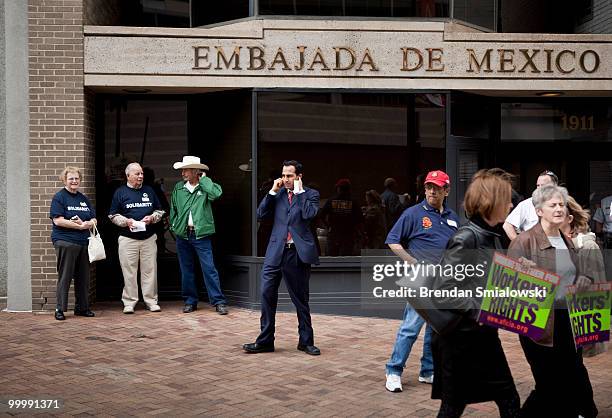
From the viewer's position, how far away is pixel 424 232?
21.0ft

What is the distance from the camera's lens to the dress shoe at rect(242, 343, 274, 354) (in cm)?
764

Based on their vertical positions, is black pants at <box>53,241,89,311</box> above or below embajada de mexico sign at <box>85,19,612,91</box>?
below

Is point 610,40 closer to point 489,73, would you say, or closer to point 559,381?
point 489,73

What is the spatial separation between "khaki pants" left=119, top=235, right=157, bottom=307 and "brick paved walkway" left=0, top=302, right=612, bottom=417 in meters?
0.40

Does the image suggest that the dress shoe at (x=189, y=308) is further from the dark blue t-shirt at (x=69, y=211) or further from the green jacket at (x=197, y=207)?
the dark blue t-shirt at (x=69, y=211)

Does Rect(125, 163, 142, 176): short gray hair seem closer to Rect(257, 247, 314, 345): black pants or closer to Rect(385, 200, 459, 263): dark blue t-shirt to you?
Rect(257, 247, 314, 345): black pants

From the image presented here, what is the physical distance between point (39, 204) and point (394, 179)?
14.4 ft

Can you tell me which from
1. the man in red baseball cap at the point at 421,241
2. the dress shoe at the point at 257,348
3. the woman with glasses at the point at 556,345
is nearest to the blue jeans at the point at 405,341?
the man in red baseball cap at the point at 421,241

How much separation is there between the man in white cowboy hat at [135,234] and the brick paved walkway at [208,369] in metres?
0.45

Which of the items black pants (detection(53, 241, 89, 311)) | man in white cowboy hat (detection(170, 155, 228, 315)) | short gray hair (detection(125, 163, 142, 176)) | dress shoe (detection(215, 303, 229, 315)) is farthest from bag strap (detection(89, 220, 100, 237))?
dress shoe (detection(215, 303, 229, 315))

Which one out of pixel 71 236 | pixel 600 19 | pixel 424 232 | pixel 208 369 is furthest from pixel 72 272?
pixel 600 19

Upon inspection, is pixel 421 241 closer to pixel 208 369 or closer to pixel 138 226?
pixel 208 369

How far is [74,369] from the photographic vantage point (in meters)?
6.99

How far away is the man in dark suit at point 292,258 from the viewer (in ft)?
24.9
